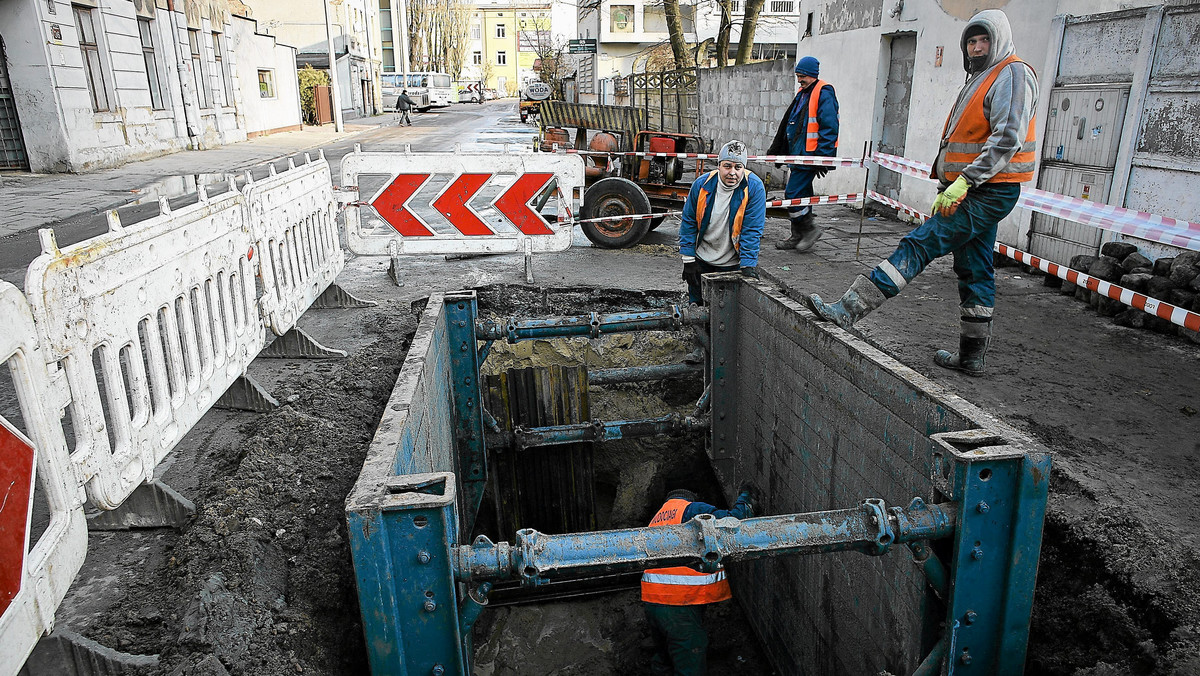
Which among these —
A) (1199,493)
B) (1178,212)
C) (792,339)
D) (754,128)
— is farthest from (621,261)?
(754,128)

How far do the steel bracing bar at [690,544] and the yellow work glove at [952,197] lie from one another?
2384 mm

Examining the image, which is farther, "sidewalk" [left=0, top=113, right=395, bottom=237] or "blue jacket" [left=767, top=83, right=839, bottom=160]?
"sidewalk" [left=0, top=113, right=395, bottom=237]

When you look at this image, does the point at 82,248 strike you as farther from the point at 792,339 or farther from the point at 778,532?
the point at 792,339

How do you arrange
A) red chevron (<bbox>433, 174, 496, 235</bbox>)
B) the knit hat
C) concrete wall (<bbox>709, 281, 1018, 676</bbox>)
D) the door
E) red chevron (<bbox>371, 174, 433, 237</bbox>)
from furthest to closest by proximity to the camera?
the door
red chevron (<bbox>433, 174, 496, 235</bbox>)
red chevron (<bbox>371, 174, 433, 237</bbox>)
the knit hat
concrete wall (<bbox>709, 281, 1018, 676</bbox>)

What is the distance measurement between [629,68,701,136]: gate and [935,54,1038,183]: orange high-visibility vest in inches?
486

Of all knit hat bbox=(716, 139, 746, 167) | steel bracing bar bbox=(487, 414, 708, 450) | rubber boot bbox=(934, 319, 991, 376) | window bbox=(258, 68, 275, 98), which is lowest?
steel bracing bar bbox=(487, 414, 708, 450)

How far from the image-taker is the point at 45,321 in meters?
2.27

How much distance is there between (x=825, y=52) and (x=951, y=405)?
10562 mm

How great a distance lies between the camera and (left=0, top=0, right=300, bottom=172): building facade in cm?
1392

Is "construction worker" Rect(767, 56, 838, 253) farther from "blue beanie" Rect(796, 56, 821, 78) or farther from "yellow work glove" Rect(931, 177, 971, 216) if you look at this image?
"yellow work glove" Rect(931, 177, 971, 216)

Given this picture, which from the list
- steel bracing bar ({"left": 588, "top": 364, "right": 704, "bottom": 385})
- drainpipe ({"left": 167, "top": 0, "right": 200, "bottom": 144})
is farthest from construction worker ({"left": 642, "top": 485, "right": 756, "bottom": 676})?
drainpipe ({"left": 167, "top": 0, "right": 200, "bottom": 144})

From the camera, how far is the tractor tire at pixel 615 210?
8297 mm

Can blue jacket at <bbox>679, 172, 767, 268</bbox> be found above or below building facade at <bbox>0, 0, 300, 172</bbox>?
below

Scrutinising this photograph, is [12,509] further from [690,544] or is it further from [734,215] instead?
[734,215]
